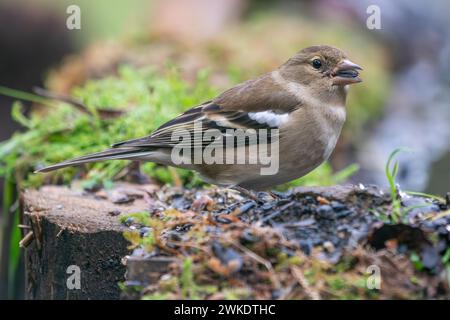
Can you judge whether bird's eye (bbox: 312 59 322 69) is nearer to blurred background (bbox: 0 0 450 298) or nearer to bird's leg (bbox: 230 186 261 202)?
bird's leg (bbox: 230 186 261 202)

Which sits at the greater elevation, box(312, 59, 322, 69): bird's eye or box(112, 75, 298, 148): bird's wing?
box(312, 59, 322, 69): bird's eye

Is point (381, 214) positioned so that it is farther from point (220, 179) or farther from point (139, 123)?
point (139, 123)

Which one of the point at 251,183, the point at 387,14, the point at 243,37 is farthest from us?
the point at 387,14

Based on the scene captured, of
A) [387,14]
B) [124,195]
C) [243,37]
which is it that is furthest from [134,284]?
[387,14]

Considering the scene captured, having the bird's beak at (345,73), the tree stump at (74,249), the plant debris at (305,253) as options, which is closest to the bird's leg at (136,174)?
the tree stump at (74,249)

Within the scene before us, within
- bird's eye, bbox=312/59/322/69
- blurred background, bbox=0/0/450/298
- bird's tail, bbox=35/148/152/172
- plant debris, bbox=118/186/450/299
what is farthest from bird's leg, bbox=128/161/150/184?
plant debris, bbox=118/186/450/299

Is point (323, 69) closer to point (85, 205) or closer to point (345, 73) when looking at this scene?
point (345, 73)
